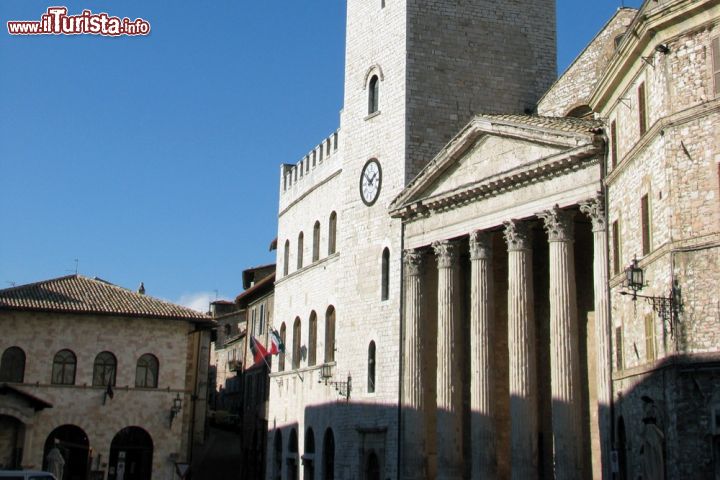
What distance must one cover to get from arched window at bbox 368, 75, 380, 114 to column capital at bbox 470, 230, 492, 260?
25.8 ft

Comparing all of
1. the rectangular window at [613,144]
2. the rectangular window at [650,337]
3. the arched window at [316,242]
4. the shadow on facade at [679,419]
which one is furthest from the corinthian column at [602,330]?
the arched window at [316,242]

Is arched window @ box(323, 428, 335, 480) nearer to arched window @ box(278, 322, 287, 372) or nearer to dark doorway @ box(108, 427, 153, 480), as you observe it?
arched window @ box(278, 322, 287, 372)

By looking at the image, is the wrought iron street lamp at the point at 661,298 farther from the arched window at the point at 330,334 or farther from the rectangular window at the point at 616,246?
the arched window at the point at 330,334

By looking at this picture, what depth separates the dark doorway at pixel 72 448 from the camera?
39094 mm

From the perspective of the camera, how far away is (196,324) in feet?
138

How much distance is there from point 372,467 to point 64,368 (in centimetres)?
1447

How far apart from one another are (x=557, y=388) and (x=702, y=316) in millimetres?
6546

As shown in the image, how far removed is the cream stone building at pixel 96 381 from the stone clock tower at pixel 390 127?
7.39m

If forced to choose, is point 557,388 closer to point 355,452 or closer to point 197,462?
point 355,452

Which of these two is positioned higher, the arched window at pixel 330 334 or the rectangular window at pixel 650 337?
the arched window at pixel 330 334

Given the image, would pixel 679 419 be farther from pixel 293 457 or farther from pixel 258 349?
pixel 258 349

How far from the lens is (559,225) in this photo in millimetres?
25422

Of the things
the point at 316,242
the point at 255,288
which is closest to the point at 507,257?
the point at 316,242

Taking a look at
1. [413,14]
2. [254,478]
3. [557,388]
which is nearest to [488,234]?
[557,388]
